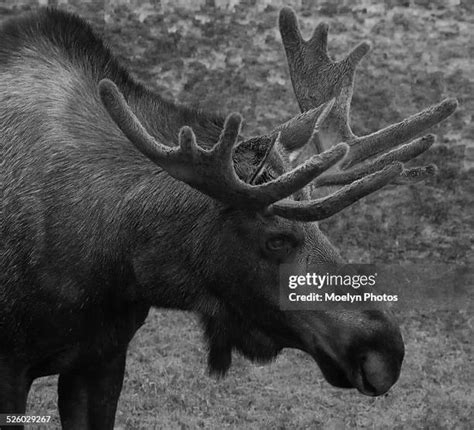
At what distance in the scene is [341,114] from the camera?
16.3 ft

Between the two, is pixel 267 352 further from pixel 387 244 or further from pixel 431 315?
pixel 387 244

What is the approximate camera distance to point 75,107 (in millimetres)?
4594

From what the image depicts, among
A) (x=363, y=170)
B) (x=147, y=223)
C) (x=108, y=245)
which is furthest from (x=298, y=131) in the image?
(x=108, y=245)

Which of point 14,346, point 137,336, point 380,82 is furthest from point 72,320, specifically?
point 380,82

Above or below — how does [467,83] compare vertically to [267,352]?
below

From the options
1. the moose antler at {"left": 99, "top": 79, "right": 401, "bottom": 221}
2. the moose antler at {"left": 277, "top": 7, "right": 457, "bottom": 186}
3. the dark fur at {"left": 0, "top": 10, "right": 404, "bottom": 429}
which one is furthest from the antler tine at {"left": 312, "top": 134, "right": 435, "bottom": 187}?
the moose antler at {"left": 99, "top": 79, "right": 401, "bottom": 221}

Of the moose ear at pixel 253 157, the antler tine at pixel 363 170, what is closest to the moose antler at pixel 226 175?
the moose ear at pixel 253 157

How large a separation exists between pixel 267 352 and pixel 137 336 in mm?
3458

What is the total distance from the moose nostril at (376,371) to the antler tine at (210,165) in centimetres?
71

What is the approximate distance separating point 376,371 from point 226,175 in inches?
37.0

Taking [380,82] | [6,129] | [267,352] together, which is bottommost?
[380,82]

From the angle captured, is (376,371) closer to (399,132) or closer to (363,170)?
(363,170)

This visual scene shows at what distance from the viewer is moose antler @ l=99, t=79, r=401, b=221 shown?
3.86 metres

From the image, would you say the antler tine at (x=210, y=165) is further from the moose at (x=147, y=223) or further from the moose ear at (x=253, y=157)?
the moose ear at (x=253, y=157)
